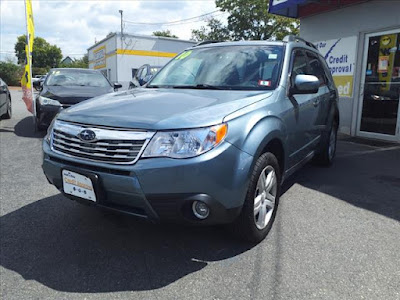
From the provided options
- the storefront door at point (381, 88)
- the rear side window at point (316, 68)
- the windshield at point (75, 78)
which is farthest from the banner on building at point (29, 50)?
the storefront door at point (381, 88)

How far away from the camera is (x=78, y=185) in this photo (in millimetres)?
2445

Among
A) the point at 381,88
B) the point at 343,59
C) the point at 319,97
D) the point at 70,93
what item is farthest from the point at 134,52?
the point at 319,97

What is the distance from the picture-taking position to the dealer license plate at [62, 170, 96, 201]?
93.4 inches

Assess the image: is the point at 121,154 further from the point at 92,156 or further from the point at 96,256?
the point at 96,256

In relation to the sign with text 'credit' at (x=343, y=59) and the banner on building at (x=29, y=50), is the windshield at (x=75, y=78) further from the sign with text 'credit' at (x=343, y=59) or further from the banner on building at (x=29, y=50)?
the sign with text 'credit' at (x=343, y=59)

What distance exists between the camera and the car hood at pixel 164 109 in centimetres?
227

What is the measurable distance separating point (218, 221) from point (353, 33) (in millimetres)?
7330

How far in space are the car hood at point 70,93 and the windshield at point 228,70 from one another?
12.0ft

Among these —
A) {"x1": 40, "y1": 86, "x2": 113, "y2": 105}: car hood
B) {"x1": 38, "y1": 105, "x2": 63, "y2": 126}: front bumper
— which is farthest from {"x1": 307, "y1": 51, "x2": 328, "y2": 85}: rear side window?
{"x1": 38, "y1": 105, "x2": 63, "y2": 126}: front bumper

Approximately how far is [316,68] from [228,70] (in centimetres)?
161

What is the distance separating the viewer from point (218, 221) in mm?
2326

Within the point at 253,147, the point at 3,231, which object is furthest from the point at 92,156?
the point at 3,231

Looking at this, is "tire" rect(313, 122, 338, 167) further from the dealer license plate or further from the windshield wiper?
the dealer license plate

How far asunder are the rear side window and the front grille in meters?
2.71
